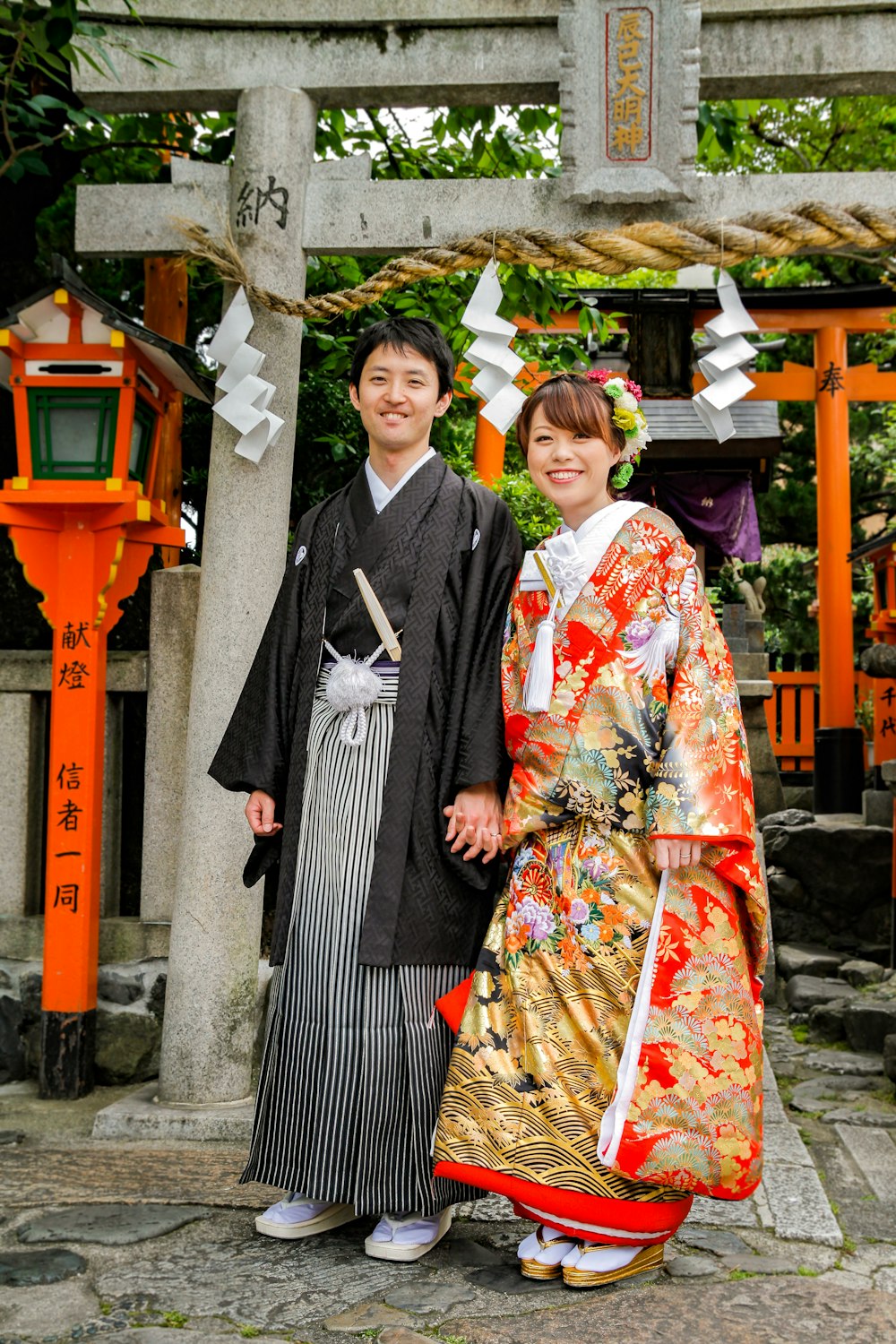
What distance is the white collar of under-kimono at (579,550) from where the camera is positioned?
122 inches

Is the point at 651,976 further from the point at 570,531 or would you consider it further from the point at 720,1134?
the point at 570,531

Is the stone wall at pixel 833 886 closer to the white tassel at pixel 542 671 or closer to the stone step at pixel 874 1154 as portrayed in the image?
the stone step at pixel 874 1154

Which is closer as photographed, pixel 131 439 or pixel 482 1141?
pixel 482 1141

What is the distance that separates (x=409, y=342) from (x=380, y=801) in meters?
1.25

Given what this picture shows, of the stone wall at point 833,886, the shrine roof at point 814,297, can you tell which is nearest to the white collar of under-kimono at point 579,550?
the stone wall at point 833,886

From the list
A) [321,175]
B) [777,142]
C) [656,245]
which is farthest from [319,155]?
[777,142]

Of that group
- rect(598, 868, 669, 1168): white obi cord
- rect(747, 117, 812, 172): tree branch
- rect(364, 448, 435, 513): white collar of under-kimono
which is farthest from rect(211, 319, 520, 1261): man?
rect(747, 117, 812, 172): tree branch

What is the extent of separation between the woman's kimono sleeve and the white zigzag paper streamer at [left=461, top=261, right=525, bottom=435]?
1148mm

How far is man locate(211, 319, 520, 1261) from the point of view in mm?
3098

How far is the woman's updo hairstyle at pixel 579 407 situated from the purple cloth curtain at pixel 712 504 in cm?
779

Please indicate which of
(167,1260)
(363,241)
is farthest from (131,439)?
(167,1260)

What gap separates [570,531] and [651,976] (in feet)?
3.76

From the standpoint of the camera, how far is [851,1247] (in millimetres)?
3398

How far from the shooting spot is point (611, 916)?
2.97 m
